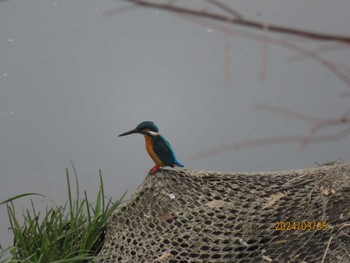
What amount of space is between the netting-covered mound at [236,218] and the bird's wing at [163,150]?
0.04 m

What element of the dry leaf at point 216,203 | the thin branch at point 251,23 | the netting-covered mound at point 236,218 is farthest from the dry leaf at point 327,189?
the thin branch at point 251,23

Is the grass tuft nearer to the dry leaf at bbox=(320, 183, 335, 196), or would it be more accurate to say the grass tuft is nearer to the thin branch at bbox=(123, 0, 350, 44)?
the dry leaf at bbox=(320, 183, 335, 196)

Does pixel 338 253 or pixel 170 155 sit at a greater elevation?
pixel 170 155

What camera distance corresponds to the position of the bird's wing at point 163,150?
125cm

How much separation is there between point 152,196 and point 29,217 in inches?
15.2

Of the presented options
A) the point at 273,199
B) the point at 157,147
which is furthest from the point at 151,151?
the point at 273,199

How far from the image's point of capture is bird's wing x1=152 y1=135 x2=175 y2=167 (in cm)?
125

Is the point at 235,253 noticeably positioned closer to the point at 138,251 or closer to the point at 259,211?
the point at 259,211

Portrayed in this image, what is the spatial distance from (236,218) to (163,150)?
22 cm

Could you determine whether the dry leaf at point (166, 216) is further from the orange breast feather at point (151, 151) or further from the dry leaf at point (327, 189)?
the dry leaf at point (327, 189)

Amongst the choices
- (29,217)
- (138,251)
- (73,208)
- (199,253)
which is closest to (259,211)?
(199,253)

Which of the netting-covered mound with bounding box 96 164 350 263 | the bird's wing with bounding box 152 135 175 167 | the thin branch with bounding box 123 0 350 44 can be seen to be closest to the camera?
the thin branch with bounding box 123 0 350 44

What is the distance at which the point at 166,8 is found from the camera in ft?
0.67

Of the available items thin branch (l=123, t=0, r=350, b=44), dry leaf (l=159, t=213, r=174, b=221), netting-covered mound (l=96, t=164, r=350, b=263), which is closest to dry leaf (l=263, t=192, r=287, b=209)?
netting-covered mound (l=96, t=164, r=350, b=263)
